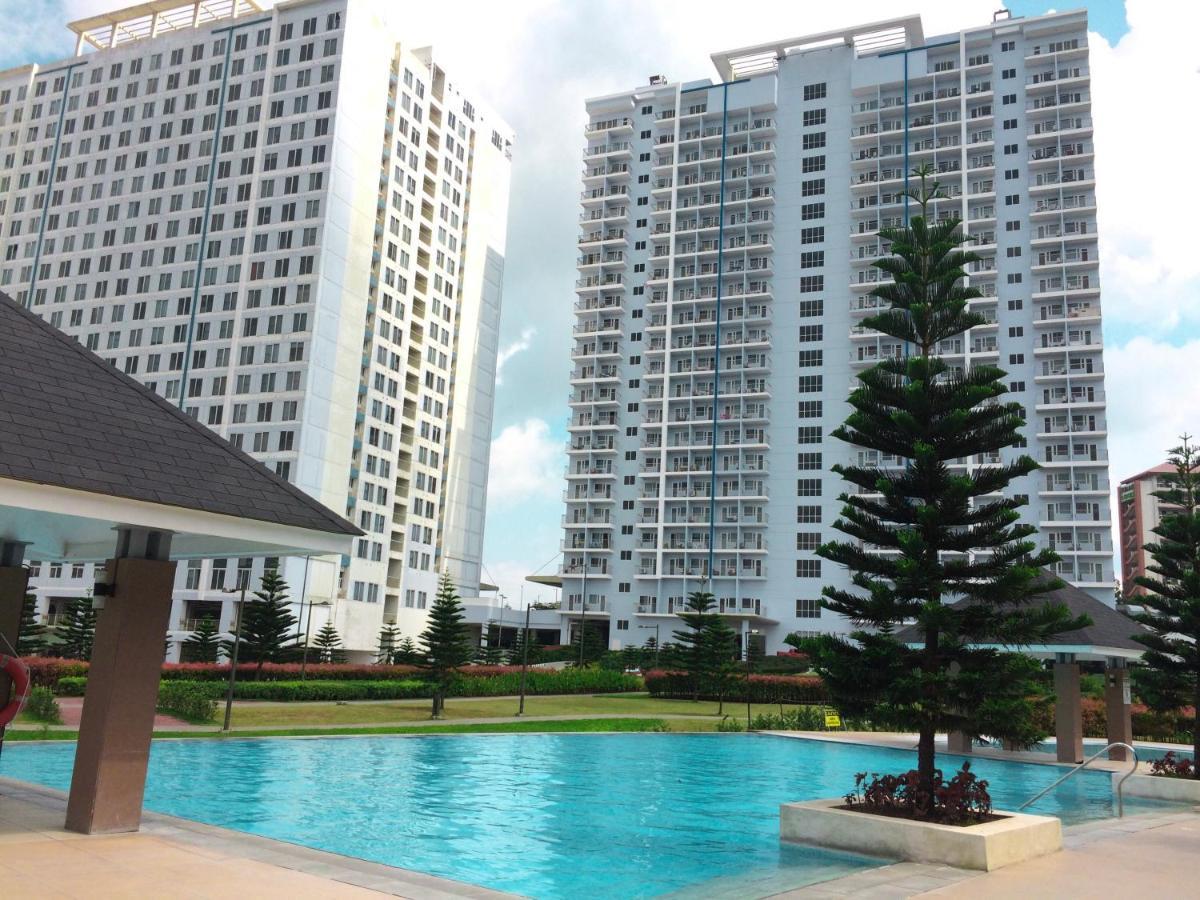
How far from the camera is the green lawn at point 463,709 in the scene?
29812mm

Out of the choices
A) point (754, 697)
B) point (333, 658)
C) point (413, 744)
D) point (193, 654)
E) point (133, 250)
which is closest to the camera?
point (413, 744)

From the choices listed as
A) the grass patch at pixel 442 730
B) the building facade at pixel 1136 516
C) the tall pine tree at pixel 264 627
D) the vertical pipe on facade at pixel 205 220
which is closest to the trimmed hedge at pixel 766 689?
the grass patch at pixel 442 730

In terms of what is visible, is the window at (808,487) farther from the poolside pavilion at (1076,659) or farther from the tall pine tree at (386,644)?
the poolside pavilion at (1076,659)

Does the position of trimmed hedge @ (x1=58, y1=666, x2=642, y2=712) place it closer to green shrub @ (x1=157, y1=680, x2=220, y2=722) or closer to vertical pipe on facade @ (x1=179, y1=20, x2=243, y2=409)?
green shrub @ (x1=157, y1=680, x2=220, y2=722)

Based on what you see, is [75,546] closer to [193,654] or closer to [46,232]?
[193,654]

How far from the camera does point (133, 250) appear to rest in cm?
7412

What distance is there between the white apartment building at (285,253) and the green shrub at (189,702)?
3313 cm

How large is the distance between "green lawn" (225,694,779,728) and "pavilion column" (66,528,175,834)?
1716 cm

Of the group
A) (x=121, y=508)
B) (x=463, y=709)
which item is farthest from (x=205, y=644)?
(x=121, y=508)

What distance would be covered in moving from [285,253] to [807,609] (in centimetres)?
4832

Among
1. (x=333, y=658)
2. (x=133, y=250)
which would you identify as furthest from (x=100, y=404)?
(x=133, y=250)

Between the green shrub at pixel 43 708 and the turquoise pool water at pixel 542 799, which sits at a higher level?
the green shrub at pixel 43 708

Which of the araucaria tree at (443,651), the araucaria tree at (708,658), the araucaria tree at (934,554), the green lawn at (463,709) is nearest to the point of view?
the araucaria tree at (934,554)

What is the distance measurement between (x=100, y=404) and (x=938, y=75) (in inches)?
3268
